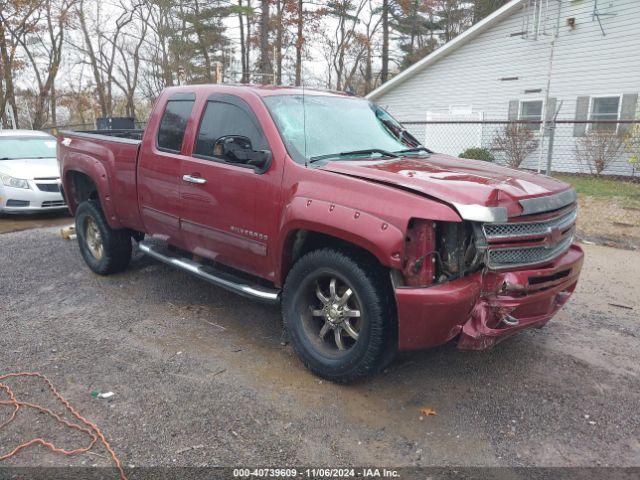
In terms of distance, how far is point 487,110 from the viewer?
16.1 metres

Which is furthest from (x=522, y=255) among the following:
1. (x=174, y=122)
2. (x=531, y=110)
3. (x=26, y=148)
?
(x=531, y=110)

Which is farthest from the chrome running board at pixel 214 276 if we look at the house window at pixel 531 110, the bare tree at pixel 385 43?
the bare tree at pixel 385 43

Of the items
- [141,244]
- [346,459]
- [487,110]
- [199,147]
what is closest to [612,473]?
[346,459]

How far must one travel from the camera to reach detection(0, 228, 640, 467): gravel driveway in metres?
2.83

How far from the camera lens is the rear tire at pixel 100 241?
18.3 ft

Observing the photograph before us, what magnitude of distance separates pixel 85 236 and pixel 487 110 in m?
13.5

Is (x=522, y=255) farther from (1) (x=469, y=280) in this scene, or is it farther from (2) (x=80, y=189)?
(2) (x=80, y=189)

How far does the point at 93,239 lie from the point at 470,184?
4579 millimetres

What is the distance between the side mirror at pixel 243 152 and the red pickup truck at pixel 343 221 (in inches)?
0.4

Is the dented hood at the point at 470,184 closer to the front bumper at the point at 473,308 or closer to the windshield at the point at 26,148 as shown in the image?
the front bumper at the point at 473,308

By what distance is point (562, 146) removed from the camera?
13836 mm

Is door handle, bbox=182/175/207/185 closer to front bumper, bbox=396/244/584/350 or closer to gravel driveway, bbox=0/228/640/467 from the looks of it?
gravel driveway, bbox=0/228/640/467

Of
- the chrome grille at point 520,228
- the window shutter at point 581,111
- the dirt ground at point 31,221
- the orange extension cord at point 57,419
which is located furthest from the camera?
the window shutter at point 581,111

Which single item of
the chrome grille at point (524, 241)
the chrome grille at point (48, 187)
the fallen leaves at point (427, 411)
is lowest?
the fallen leaves at point (427, 411)
